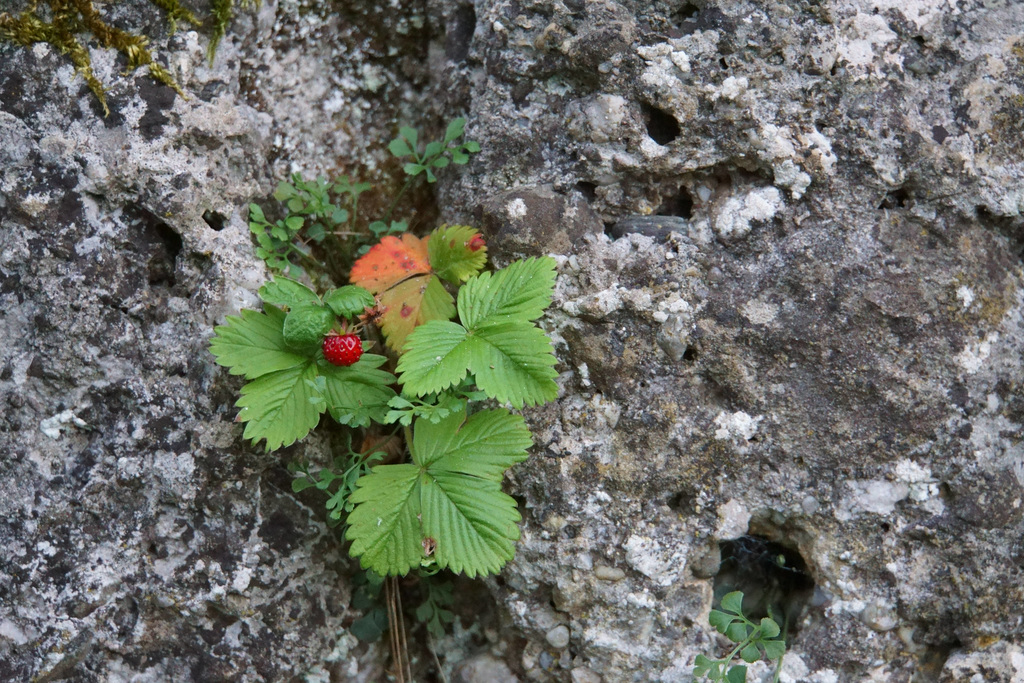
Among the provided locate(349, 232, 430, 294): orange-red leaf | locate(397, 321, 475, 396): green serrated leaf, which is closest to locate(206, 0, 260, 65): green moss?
locate(349, 232, 430, 294): orange-red leaf

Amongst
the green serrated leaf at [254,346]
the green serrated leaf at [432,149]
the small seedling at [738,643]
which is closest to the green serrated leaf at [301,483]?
the green serrated leaf at [254,346]

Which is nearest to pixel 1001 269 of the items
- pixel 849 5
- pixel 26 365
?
pixel 849 5

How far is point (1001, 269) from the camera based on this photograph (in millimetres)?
2021

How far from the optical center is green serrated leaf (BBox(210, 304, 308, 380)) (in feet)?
6.43

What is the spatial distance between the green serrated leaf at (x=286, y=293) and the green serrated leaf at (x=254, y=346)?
0.06 meters

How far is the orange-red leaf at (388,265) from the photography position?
6.97 feet

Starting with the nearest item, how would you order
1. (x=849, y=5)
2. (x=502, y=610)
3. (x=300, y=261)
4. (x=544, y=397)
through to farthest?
(x=544, y=397) < (x=849, y=5) < (x=502, y=610) < (x=300, y=261)

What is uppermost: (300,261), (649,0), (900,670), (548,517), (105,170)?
(649,0)

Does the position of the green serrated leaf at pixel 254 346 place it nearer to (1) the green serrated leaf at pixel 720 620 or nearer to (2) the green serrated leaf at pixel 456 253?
(2) the green serrated leaf at pixel 456 253

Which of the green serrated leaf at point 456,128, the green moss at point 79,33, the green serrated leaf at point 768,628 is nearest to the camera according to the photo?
the green serrated leaf at point 768,628

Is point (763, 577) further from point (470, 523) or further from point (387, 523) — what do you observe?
point (387, 523)

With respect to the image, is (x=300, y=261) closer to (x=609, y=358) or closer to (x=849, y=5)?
(x=609, y=358)

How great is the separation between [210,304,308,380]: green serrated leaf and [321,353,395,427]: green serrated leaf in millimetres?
107

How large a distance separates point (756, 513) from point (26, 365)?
2.10 m
